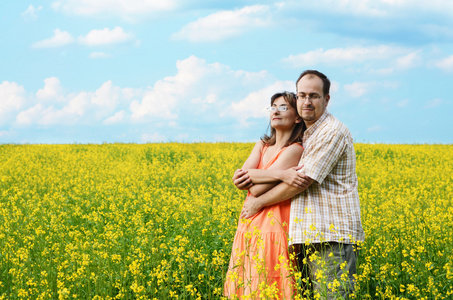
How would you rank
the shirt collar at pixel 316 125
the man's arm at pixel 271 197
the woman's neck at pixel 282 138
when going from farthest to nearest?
1. the woman's neck at pixel 282 138
2. the shirt collar at pixel 316 125
3. the man's arm at pixel 271 197

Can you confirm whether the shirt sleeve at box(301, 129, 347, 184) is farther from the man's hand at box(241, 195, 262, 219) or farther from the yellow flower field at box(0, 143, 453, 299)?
the yellow flower field at box(0, 143, 453, 299)

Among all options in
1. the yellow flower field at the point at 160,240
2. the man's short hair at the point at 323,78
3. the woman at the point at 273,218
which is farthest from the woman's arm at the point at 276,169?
the yellow flower field at the point at 160,240

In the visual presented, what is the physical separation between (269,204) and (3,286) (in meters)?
3.47

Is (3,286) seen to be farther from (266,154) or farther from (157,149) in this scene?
(157,149)

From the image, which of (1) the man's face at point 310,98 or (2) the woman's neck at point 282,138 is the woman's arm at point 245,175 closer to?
(2) the woman's neck at point 282,138

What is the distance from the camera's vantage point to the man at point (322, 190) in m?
3.90

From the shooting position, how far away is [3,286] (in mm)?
5484

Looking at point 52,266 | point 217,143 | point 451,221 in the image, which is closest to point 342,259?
point 451,221

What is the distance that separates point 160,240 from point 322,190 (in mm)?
2481

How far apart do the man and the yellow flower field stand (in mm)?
352

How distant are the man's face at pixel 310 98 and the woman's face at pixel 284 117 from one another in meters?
0.17

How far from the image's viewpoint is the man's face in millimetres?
3980

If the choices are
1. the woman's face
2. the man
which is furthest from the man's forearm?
the woman's face

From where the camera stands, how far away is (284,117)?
13.8 feet
